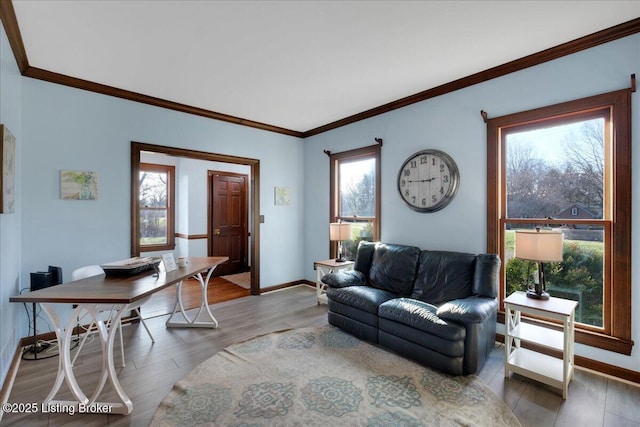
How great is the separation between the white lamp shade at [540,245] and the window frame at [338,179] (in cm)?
191

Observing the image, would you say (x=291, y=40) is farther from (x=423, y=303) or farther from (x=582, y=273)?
(x=582, y=273)

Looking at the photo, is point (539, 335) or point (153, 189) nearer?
point (539, 335)

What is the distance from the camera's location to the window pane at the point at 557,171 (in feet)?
8.27

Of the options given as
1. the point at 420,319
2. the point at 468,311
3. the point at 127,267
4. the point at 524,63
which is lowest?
the point at 420,319

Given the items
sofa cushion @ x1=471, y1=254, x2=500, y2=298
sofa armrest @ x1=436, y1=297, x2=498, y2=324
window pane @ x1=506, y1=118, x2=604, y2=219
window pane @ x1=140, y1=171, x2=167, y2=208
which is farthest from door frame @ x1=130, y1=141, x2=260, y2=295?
window pane @ x1=506, y1=118, x2=604, y2=219

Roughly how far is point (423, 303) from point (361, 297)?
2.01ft

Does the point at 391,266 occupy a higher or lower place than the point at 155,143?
lower

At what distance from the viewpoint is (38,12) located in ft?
6.93

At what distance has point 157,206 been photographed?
19.7 feet

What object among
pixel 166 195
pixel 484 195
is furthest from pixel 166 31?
pixel 166 195

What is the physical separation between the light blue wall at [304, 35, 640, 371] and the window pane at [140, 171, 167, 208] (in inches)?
142

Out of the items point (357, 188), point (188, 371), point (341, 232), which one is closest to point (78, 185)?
point (188, 371)

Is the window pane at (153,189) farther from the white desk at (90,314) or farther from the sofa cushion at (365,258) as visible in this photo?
the sofa cushion at (365,258)

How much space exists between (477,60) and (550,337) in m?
2.59
